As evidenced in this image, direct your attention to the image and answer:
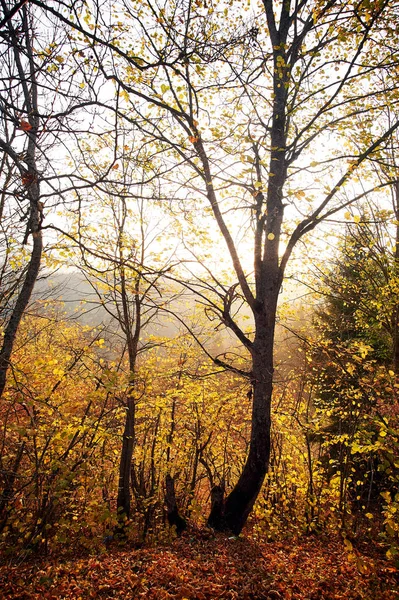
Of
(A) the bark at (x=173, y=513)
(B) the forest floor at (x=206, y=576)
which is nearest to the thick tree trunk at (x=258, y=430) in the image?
(B) the forest floor at (x=206, y=576)

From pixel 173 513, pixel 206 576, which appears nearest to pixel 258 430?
pixel 206 576

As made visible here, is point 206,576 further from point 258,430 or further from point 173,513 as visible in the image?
point 173,513

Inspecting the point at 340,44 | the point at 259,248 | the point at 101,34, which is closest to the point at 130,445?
the point at 259,248

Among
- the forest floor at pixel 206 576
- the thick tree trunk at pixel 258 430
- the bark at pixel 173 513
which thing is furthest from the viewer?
the bark at pixel 173 513

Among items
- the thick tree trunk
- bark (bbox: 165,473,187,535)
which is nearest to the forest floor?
the thick tree trunk

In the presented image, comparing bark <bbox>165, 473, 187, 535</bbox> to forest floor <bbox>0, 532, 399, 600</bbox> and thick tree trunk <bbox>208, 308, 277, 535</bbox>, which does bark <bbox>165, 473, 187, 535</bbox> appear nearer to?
forest floor <bbox>0, 532, 399, 600</bbox>

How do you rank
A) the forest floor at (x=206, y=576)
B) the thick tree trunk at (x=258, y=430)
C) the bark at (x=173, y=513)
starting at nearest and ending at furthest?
the forest floor at (x=206, y=576)
the thick tree trunk at (x=258, y=430)
the bark at (x=173, y=513)

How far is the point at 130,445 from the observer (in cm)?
748

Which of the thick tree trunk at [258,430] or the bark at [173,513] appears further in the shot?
the bark at [173,513]

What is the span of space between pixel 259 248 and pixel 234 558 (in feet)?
14.6

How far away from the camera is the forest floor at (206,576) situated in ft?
11.6

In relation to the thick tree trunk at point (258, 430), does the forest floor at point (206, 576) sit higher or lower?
lower

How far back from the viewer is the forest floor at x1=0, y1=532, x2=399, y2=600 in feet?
11.6

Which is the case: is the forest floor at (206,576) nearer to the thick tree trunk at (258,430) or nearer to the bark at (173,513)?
the thick tree trunk at (258,430)
